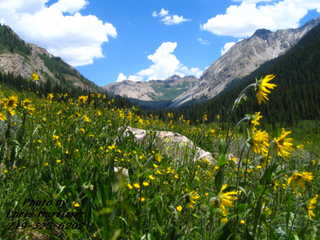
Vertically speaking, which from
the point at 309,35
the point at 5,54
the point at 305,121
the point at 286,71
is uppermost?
the point at 309,35

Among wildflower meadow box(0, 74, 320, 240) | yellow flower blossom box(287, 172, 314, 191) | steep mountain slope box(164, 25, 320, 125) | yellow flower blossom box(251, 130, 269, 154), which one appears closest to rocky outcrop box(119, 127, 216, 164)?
wildflower meadow box(0, 74, 320, 240)

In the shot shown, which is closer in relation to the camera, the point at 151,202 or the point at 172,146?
the point at 151,202

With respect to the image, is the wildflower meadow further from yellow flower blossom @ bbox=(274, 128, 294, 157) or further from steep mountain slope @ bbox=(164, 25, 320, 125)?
steep mountain slope @ bbox=(164, 25, 320, 125)

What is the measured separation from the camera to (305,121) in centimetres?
8425

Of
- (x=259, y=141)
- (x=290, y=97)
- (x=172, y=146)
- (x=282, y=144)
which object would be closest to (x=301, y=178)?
(x=282, y=144)

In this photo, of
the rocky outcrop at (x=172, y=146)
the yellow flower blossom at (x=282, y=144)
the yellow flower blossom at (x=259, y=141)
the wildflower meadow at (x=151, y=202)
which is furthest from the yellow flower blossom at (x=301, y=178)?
the rocky outcrop at (x=172, y=146)

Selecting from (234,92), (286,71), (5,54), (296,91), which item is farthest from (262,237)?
(5,54)

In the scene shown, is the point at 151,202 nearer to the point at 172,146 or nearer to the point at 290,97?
the point at 172,146

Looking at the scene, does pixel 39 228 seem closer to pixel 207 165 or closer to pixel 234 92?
pixel 207 165

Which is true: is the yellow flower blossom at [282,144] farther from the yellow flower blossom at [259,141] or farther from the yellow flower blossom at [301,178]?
the yellow flower blossom at [301,178]

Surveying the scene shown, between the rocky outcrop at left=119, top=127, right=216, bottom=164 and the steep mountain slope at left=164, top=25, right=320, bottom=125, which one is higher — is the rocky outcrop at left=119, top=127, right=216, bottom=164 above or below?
below

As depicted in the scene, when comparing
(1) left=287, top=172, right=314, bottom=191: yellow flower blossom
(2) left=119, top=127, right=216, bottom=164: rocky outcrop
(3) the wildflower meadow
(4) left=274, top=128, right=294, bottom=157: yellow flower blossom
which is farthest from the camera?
(2) left=119, top=127, right=216, bottom=164: rocky outcrop

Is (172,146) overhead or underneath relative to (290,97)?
underneath

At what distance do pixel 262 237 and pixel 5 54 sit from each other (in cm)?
21408
